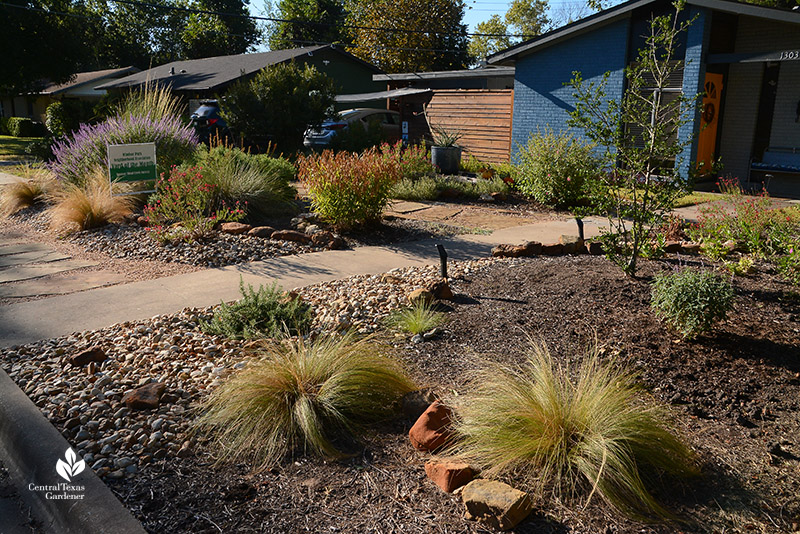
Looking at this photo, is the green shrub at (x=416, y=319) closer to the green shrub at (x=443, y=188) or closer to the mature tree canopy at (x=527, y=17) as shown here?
the green shrub at (x=443, y=188)

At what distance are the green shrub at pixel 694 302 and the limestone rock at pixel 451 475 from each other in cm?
221

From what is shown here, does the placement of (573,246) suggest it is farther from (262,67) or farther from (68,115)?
(262,67)

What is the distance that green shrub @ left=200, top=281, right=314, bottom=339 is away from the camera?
4.90 metres

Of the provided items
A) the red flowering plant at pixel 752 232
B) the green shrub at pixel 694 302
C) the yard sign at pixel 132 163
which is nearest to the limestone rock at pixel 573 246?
the red flowering plant at pixel 752 232

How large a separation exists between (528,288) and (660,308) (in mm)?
1397

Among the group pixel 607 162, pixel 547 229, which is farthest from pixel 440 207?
pixel 607 162

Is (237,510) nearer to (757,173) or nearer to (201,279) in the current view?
(201,279)

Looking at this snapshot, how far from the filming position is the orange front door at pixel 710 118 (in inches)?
589

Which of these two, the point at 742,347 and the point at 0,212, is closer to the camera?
the point at 742,347

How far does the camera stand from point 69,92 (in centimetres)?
4094

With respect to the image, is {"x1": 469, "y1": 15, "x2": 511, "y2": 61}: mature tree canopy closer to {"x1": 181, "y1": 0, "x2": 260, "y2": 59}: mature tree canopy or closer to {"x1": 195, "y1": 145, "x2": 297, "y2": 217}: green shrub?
{"x1": 181, "y1": 0, "x2": 260, "y2": 59}: mature tree canopy

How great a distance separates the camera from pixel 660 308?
15.1ft

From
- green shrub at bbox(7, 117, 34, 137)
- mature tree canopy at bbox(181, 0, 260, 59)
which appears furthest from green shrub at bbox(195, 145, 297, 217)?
mature tree canopy at bbox(181, 0, 260, 59)

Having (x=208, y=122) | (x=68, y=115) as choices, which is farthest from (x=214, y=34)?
(x=208, y=122)
